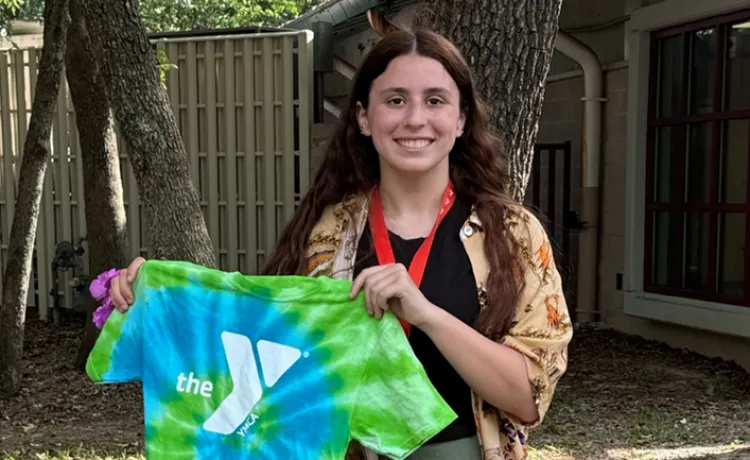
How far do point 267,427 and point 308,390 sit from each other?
13cm

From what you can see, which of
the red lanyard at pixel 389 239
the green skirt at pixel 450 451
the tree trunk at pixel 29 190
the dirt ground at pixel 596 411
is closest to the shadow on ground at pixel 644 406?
the dirt ground at pixel 596 411

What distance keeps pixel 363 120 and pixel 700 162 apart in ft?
18.0

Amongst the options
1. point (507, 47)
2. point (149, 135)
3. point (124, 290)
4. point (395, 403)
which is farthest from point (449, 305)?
point (149, 135)

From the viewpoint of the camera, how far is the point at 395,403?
5.74 feet

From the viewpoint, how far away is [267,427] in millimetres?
1861

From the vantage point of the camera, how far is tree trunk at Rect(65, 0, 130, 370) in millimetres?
6543

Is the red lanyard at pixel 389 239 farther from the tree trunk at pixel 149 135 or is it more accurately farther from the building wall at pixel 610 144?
the building wall at pixel 610 144

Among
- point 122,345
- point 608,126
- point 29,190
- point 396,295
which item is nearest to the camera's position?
point 396,295

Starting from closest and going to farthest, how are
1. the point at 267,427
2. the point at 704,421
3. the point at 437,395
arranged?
1. the point at 437,395
2. the point at 267,427
3. the point at 704,421

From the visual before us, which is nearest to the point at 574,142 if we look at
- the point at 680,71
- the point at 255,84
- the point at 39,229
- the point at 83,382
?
the point at 680,71

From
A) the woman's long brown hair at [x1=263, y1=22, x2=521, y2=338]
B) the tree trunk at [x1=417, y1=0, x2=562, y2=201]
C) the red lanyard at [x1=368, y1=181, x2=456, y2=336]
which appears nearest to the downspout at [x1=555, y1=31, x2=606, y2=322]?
the tree trunk at [x1=417, y1=0, x2=562, y2=201]

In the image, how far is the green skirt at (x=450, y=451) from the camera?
183cm

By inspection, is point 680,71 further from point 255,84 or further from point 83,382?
point 83,382

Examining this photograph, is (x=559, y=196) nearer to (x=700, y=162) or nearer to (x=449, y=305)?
(x=700, y=162)
